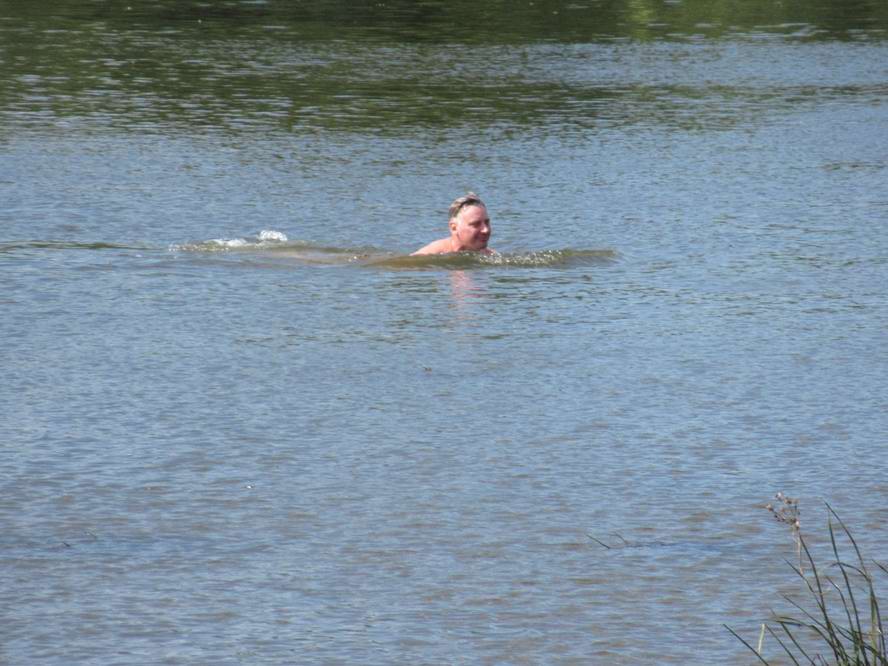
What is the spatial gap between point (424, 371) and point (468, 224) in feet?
9.51

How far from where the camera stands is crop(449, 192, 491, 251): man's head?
11438 mm

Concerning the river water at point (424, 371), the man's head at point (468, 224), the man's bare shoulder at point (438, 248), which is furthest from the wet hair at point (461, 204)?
the river water at point (424, 371)

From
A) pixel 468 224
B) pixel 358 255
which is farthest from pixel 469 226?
pixel 358 255

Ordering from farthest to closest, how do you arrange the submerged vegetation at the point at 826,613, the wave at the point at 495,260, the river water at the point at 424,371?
the wave at the point at 495,260, the river water at the point at 424,371, the submerged vegetation at the point at 826,613

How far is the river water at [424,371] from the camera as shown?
5680mm

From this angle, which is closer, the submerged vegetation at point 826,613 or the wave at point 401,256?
the submerged vegetation at point 826,613

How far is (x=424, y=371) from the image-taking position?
870 cm

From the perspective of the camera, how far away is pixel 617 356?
29.5 ft

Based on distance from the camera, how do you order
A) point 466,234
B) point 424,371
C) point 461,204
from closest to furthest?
point 424,371
point 466,234
point 461,204

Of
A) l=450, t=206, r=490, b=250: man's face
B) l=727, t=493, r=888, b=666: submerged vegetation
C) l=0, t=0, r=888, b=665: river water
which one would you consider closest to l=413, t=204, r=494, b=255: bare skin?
l=450, t=206, r=490, b=250: man's face

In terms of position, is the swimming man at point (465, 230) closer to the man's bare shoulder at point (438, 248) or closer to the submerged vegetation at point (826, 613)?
the man's bare shoulder at point (438, 248)

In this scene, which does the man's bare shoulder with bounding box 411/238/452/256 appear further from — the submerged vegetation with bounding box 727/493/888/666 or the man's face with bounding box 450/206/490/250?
the submerged vegetation with bounding box 727/493/888/666

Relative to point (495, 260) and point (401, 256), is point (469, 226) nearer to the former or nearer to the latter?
point (495, 260)

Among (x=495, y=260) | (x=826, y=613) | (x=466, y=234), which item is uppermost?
(x=826, y=613)
